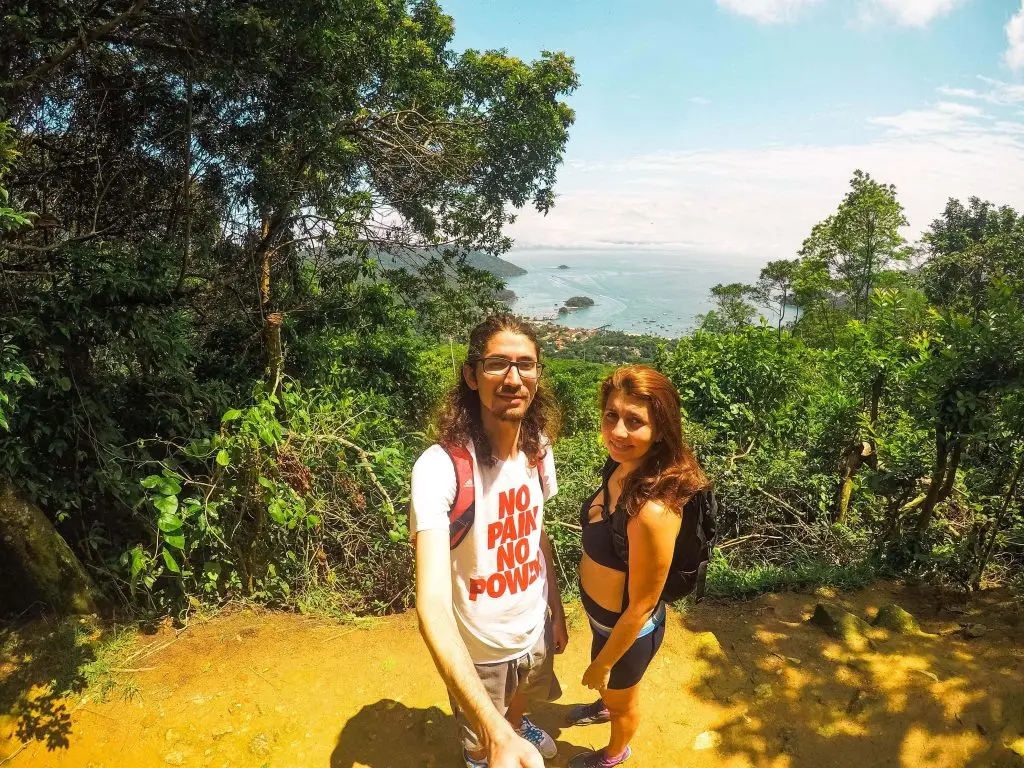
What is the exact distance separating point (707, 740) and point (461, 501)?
218cm

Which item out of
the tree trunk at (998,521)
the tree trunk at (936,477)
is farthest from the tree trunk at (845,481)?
the tree trunk at (998,521)

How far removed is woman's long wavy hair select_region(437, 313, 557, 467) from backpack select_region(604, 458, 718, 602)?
1.25 ft

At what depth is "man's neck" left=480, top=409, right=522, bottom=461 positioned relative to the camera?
1843 millimetres

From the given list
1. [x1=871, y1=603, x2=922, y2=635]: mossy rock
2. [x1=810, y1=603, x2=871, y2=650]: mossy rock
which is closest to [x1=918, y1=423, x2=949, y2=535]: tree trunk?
[x1=871, y1=603, x2=922, y2=635]: mossy rock

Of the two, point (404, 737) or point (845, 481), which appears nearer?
point (404, 737)

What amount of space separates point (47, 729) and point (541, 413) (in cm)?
314

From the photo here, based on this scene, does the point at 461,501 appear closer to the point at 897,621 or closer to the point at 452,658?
the point at 452,658

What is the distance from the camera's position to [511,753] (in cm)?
120

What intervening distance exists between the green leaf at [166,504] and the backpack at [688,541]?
7.66 ft

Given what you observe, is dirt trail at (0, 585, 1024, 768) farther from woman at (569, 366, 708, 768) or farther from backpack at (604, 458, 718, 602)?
backpack at (604, 458, 718, 602)

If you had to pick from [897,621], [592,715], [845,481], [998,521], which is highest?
[998,521]

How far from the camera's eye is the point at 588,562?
2061 mm

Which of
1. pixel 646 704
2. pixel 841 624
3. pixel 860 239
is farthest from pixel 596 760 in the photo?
pixel 860 239

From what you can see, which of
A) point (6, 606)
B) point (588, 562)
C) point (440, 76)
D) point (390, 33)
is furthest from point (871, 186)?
point (6, 606)
